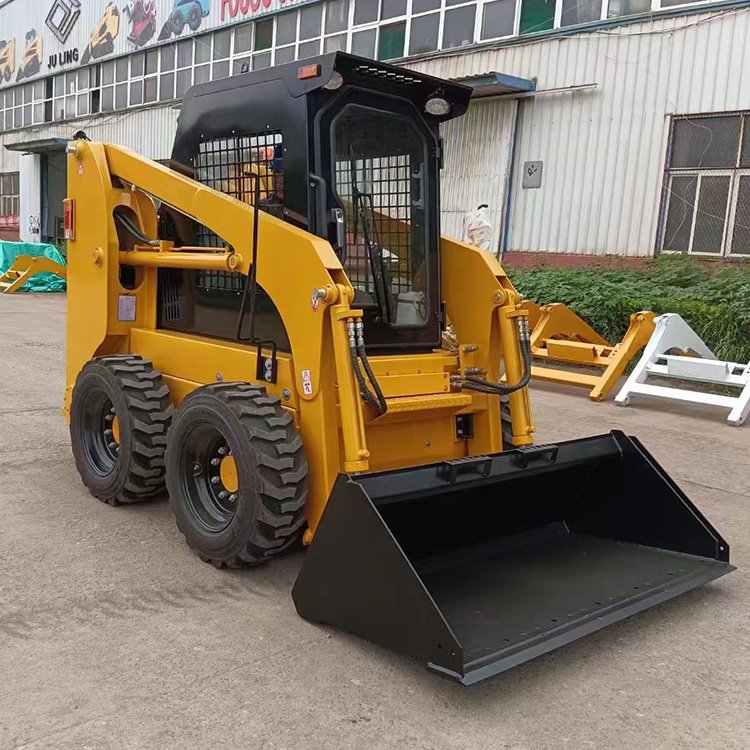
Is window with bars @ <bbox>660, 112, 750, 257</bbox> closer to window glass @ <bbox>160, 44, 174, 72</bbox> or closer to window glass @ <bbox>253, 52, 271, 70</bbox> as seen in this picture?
window glass @ <bbox>253, 52, 271, 70</bbox>

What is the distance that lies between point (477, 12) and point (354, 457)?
13524mm

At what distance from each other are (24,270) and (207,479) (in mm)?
18158

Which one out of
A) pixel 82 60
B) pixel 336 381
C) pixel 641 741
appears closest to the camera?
pixel 641 741

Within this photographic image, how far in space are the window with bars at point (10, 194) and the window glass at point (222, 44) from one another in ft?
48.3

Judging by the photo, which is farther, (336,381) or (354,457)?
(336,381)

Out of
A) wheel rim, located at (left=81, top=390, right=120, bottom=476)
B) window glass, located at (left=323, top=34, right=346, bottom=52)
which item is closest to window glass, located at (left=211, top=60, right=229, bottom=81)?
window glass, located at (left=323, top=34, right=346, bottom=52)

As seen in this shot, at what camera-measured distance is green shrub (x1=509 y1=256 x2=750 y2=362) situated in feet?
32.8

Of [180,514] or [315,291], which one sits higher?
[315,291]

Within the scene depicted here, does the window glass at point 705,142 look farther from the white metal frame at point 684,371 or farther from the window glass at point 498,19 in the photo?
the white metal frame at point 684,371

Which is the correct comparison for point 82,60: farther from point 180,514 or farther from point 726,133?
point 180,514

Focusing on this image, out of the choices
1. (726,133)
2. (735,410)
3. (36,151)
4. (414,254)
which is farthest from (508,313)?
(36,151)

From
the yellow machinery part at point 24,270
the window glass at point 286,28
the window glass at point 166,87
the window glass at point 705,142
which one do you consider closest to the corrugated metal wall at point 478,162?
the window glass at point 705,142

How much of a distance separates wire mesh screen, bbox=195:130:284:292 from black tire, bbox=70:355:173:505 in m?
0.66

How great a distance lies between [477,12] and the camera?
14.9 meters
